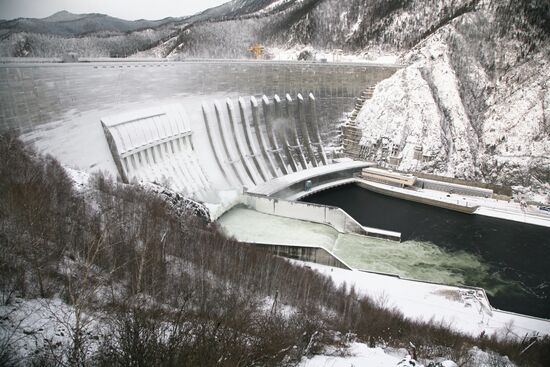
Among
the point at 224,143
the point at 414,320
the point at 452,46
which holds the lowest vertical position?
the point at 414,320

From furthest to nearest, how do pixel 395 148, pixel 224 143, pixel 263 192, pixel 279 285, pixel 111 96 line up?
pixel 395 148 < pixel 224 143 < pixel 263 192 < pixel 111 96 < pixel 279 285

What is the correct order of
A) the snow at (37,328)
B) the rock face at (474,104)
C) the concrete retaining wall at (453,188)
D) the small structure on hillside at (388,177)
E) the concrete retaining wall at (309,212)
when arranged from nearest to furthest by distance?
1. the snow at (37,328)
2. the concrete retaining wall at (309,212)
3. the concrete retaining wall at (453,188)
4. the small structure on hillside at (388,177)
5. the rock face at (474,104)

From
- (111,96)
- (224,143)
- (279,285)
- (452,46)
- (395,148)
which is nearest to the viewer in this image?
(279,285)

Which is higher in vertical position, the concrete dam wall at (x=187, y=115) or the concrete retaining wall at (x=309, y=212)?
the concrete dam wall at (x=187, y=115)

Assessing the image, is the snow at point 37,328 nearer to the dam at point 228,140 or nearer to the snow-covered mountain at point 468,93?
the dam at point 228,140

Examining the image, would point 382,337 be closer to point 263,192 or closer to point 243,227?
point 243,227

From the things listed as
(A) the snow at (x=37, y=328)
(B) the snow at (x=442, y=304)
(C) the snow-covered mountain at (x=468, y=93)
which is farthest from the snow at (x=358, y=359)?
(C) the snow-covered mountain at (x=468, y=93)

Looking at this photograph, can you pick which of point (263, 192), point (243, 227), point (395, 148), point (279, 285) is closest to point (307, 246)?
point (243, 227)

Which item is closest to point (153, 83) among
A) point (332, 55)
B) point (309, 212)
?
point (309, 212)
